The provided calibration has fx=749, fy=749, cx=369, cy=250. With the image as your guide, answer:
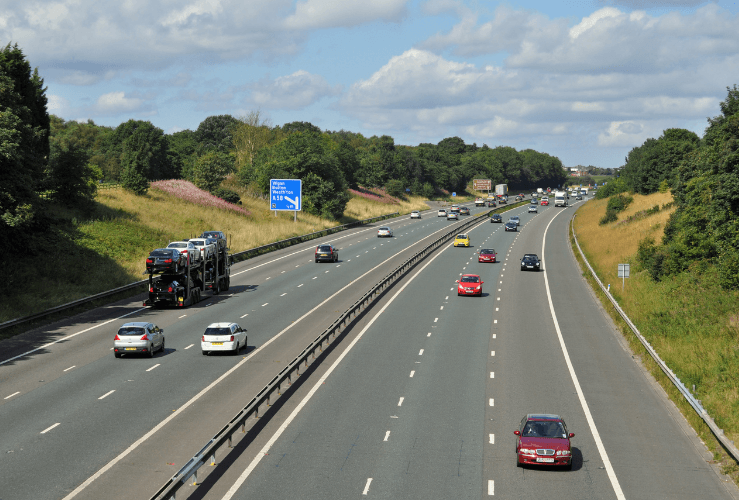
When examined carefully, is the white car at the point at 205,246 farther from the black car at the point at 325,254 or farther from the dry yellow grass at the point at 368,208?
the dry yellow grass at the point at 368,208

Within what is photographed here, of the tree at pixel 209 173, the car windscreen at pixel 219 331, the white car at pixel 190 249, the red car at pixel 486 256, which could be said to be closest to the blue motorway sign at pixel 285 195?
the tree at pixel 209 173

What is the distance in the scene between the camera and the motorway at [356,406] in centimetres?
1945

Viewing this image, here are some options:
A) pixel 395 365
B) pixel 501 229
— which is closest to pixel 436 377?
pixel 395 365

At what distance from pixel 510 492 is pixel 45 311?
32234 millimetres

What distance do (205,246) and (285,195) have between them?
4413 centimetres

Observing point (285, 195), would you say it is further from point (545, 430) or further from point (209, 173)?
point (545, 430)

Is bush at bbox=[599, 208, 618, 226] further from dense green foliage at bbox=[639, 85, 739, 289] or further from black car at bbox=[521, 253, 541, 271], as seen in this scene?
black car at bbox=[521, 253, 541, 271]

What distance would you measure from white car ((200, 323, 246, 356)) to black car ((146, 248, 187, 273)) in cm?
1262

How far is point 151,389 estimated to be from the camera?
28.1m

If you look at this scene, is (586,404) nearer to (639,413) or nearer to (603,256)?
(639,413)

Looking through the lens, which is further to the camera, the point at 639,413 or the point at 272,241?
the point at 272,241

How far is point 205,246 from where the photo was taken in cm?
5112

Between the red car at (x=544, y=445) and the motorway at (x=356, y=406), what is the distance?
442mm

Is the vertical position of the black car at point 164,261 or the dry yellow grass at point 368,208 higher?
the black car at point 164,261
